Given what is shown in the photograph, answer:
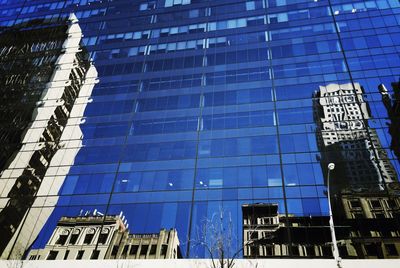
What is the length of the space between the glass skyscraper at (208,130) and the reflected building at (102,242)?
15 cm

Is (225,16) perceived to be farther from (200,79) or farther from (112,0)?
(112,0)

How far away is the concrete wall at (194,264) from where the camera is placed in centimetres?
2591

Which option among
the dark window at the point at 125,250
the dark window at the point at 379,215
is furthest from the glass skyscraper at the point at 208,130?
the dark window at the point at 125,250

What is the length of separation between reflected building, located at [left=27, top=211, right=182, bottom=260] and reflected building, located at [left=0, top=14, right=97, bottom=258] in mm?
2677

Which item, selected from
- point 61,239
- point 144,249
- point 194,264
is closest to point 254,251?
point 194,264

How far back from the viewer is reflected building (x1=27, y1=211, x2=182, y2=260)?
29562 mm

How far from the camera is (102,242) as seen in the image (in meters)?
31.2

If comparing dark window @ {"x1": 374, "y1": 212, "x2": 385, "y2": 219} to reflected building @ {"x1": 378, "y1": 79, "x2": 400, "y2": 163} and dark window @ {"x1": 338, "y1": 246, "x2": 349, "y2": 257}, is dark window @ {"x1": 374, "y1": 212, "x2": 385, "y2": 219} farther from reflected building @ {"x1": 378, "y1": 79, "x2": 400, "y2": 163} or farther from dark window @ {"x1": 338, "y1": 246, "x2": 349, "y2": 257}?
reflected building @ {"x1": 378, "y1": 79, "x2": 400, "y2": 163}

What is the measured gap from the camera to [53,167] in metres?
38.3

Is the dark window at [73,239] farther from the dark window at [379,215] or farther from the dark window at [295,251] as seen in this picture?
the dark window at [379,215]

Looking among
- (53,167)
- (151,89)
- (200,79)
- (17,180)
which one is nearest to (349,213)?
(200,79)

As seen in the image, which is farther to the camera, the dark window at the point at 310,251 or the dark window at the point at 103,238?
the dark window at the point at 103,238

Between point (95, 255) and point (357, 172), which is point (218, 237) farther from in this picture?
point (357, 172)

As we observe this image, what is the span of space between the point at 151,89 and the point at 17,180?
19294mm
